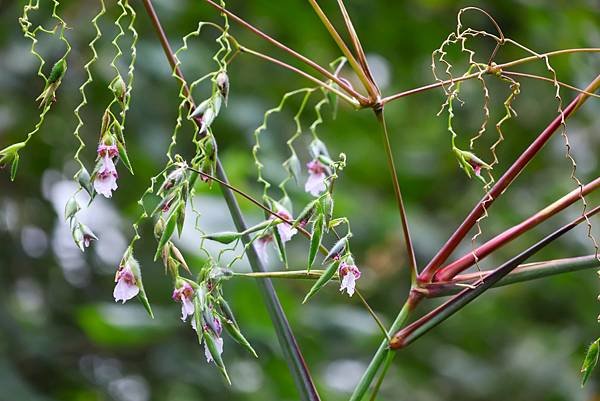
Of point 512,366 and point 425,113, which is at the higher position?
point 425,113

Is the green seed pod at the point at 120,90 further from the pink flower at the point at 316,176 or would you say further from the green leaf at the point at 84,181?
the pink flower at the point at 316,176

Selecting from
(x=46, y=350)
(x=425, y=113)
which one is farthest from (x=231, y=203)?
(x=425, y=113)

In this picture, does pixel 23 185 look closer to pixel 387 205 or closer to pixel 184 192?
pixel 387 205

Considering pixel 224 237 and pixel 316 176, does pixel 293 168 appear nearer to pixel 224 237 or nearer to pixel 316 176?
pixel 316 176

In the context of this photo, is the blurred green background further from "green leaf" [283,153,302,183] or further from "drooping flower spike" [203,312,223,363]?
"drooping flower spike" [203,312,223,363]

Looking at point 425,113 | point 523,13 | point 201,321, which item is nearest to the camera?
point 201,321

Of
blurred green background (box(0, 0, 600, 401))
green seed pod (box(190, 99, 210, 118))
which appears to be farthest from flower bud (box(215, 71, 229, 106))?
blurred green background (box(0, 0, 600, 401))
